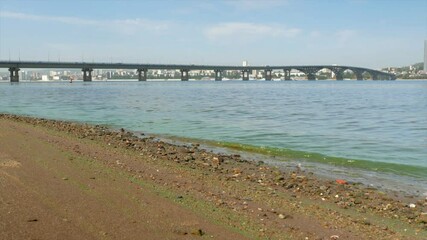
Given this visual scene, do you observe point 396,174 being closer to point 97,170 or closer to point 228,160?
point 228,160

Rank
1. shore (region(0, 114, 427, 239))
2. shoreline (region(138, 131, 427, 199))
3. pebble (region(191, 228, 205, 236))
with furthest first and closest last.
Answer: shoreline (region(138, 131, 427, 199))
shore (region(0, 114, 427, 239))
pebble (region(191, 228, 205, 236))

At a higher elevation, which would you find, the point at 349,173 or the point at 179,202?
the point at 179,202

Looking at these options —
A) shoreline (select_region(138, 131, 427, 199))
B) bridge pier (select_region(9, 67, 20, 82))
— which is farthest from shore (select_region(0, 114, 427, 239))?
bridge pier (select_region(9, 67, 20, 82))

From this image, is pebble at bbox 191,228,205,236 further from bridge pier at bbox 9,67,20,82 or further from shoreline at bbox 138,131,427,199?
bridge pier at bbox 9,67,20,82

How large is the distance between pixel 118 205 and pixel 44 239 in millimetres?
2128

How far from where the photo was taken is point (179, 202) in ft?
30.2

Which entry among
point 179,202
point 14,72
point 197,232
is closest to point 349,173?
point 179,202

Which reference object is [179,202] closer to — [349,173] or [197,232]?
[197,232]

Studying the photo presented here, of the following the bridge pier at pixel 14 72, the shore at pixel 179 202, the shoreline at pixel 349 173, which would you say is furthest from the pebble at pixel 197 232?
the bridge pier at pixel 14 72

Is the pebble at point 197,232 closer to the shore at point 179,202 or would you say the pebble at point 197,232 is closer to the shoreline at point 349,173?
the shore at point 179,202

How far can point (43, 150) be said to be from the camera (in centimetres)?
1509

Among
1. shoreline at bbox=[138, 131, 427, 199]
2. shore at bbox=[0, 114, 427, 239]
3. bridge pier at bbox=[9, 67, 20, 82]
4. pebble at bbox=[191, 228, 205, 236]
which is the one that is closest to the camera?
pebble at bbox=[191, 228, 205, 236]

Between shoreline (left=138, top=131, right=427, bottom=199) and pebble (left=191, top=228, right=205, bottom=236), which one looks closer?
pebble (left=191, top=228, right=205, bottom=236)

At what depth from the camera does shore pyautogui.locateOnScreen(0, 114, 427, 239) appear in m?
7.43
